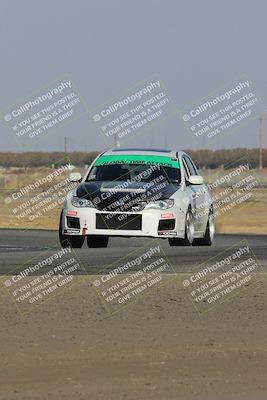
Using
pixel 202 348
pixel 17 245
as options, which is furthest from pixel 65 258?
pixel 202 348

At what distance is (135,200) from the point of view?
18766mm

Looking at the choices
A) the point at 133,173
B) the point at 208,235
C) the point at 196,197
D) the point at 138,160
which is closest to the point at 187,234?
the point at 196,197

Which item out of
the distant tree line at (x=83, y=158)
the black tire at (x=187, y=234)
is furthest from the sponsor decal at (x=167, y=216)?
the distant tree line at (x=83, y=158)

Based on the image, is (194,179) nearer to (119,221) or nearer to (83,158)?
(119,221)

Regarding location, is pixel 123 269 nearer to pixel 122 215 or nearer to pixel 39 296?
pixel 122 215

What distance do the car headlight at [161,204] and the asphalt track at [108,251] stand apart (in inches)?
38.7

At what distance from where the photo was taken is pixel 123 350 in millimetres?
10883

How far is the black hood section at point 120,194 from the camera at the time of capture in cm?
1861

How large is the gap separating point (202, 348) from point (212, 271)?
6377 millimetres

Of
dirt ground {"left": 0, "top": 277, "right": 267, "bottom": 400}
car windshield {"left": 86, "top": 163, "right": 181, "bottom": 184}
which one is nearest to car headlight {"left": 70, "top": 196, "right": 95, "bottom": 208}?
car windshield {"left": 86, "top": 163, "right": 181, "bottom": 184}

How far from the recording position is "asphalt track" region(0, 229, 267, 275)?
18.8 meters
